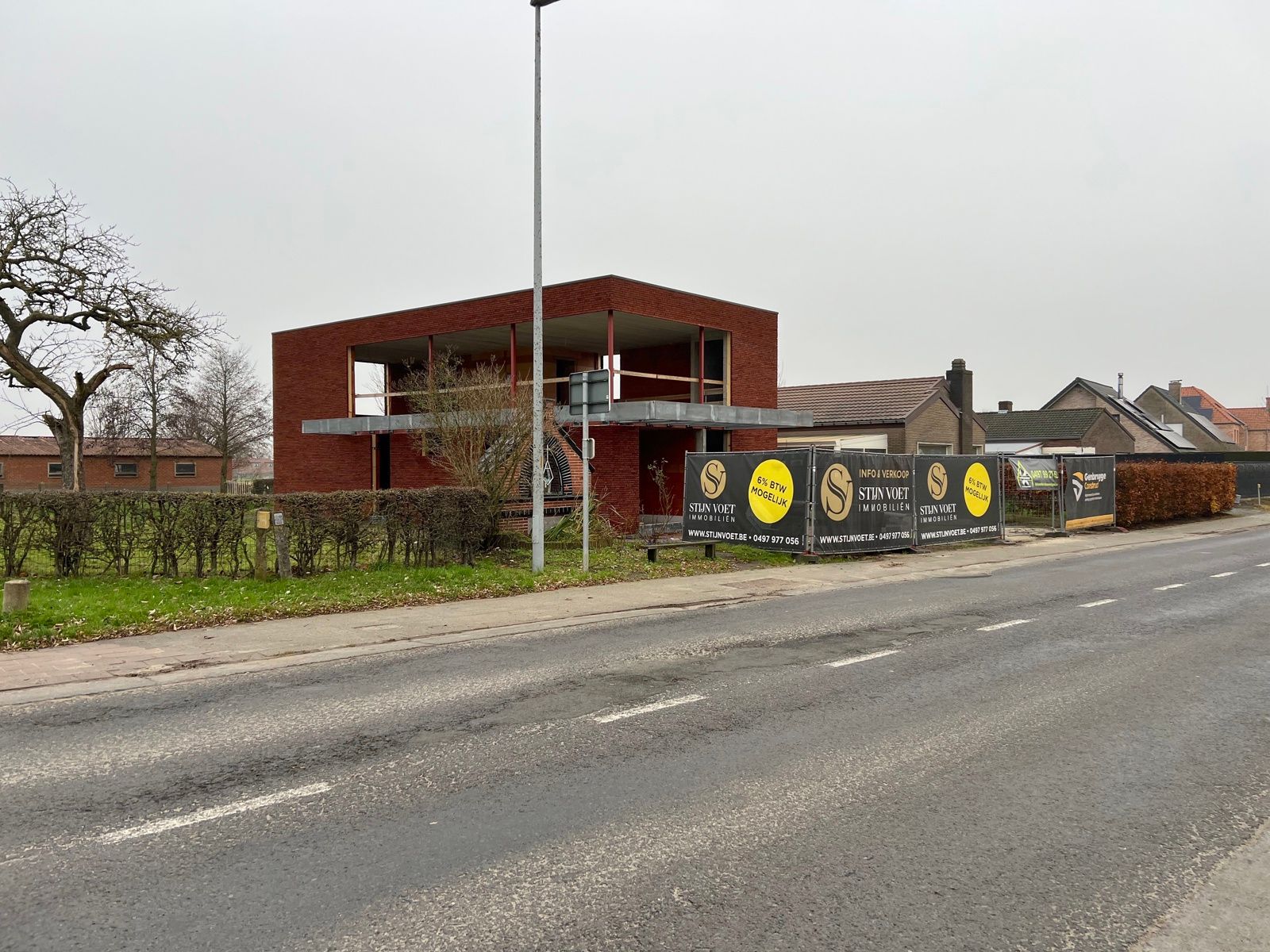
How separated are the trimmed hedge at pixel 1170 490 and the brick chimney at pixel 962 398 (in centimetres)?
841

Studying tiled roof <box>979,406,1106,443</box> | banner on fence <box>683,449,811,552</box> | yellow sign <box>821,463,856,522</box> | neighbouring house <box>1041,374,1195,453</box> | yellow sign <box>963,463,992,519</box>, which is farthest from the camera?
neighbouring house <box>1041,374,1195,453</box>

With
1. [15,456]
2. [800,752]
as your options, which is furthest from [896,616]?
[15,456]

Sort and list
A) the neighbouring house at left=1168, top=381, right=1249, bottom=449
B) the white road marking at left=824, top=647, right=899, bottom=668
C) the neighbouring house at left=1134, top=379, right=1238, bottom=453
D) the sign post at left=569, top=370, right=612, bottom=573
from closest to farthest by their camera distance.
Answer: the white road marking at left=824, top=647, right=899, bottom=668, the sign post at left=569, top=370, right=612, bottom=573, the neighbouring house at left=1134, top=379, right=1238, bottom=453, the neighbouring house at left=1168, top=381, right=1249, bottom=449

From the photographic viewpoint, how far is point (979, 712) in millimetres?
6434

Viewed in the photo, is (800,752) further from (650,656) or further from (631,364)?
(631,364)

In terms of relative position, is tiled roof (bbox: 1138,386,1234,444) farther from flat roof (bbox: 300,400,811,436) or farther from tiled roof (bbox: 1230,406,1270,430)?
flat roof (bbox: 300,400,811,436)

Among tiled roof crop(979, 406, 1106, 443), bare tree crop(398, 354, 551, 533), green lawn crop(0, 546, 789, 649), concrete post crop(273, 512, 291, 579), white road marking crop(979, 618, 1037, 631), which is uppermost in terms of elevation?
tiled roof crop(979, 406, 1106, 443)

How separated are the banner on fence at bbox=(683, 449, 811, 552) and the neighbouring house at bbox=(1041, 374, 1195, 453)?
43.5 metres

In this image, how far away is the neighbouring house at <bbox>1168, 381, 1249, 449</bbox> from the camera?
86438mm

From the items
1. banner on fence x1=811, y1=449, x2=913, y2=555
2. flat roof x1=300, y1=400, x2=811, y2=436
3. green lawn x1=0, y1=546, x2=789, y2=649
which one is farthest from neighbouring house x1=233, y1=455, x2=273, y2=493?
green lawn x1=0, y1=546, x2=789, y2=649

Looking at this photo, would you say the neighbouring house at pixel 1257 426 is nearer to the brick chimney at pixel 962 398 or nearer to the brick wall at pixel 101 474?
the brick chimney at pixel 962 398

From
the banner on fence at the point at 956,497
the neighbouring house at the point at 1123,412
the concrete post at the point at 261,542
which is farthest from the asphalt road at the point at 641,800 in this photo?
the neighbouring house at the point at 1123,412

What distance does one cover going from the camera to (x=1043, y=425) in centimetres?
5050

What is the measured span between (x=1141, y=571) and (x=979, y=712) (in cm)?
1140
